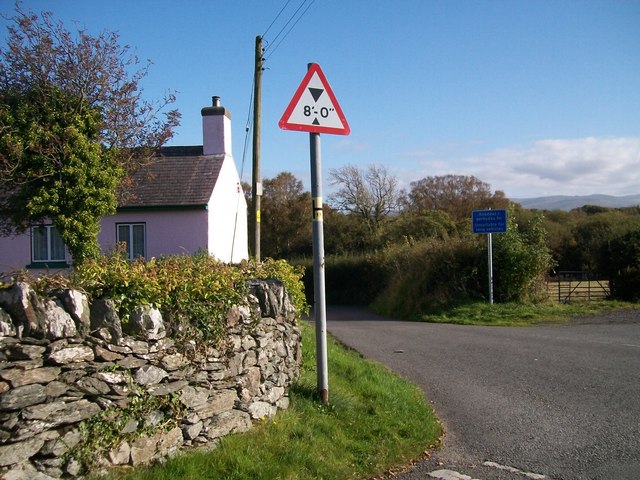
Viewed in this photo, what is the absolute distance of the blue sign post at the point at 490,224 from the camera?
20.2 m

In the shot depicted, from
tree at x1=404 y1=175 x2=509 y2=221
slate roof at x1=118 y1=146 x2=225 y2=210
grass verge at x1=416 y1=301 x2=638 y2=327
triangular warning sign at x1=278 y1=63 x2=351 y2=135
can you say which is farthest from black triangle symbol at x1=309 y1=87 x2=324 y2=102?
tree at x1=404 y1=175 x2=509 y2=221

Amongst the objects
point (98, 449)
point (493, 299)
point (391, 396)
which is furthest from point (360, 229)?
point (98, 449)

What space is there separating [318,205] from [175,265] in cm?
166

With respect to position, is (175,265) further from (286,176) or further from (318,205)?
(286,176)

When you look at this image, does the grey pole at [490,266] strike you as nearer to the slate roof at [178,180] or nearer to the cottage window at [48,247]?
the slate roof at [178,180]

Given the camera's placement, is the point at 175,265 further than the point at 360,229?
No

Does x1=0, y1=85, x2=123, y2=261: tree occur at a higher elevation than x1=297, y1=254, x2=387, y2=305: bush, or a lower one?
higher

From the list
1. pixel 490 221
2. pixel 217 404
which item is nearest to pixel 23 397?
pixel 217 404

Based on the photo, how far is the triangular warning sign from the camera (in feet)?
20.5

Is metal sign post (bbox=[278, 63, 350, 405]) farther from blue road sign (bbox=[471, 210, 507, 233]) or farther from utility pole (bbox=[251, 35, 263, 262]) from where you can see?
blue road sign (bbox=[471, 210, 507, 233])

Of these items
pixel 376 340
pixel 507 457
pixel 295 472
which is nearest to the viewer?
pixel 295 472

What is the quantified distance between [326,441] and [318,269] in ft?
5.76

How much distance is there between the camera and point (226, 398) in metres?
5.29

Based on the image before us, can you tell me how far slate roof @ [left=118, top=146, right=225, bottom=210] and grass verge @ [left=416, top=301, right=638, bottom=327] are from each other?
877 centimetres
